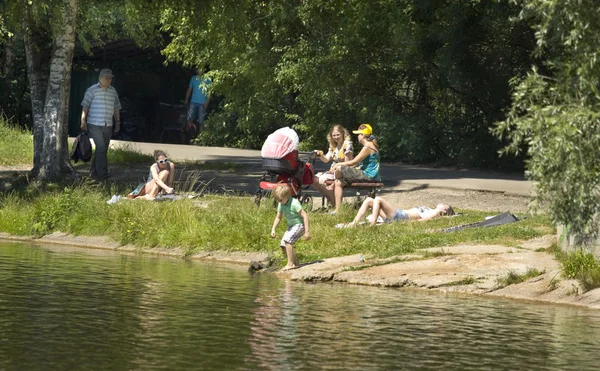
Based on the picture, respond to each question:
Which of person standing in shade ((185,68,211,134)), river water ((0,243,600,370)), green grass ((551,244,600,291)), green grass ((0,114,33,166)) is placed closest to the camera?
river water ((0,243,600,370))

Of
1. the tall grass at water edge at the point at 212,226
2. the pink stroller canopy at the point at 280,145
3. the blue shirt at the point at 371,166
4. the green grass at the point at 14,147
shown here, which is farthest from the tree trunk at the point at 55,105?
the blue shirt at the point at 371,166

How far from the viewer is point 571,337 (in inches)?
490

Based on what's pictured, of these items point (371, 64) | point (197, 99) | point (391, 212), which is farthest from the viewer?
point (197, 99)

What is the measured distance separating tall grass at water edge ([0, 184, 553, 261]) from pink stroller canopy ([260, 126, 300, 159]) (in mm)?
835

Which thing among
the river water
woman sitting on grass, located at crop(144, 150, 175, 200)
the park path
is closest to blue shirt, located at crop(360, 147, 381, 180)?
the park path

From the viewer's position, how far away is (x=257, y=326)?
1246 cm

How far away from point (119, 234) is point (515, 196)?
7091 millimetres

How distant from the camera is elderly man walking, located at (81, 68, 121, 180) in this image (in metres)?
25.5

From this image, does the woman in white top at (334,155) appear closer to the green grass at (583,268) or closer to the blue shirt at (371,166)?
the blue shirt at (371,166)

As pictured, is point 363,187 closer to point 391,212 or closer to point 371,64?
point 391,212

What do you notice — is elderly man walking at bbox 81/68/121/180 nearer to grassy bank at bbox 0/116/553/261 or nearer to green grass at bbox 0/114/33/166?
grassy bank at bbox 0/116/553/261

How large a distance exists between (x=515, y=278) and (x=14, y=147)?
17.3 meters

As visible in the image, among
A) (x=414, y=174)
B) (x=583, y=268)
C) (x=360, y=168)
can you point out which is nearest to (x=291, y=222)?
(x=583, y=268)

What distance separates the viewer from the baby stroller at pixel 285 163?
2042 centimetres
